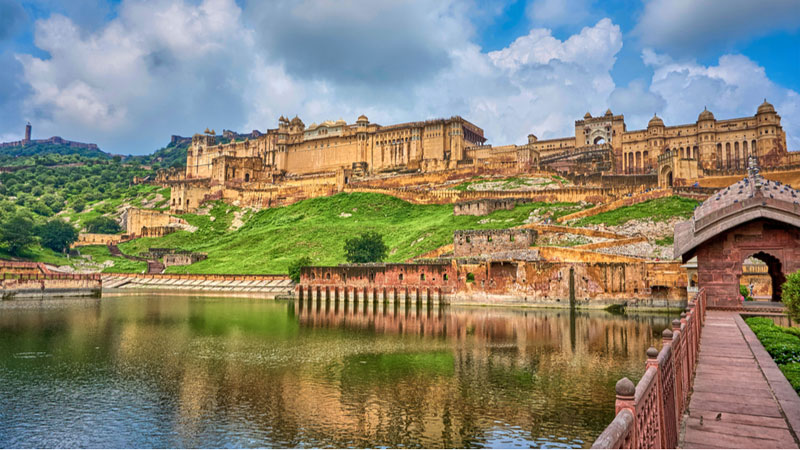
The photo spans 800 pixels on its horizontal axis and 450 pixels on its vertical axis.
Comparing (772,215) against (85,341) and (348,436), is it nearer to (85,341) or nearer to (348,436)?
(348,436)

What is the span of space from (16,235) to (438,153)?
6314 cm

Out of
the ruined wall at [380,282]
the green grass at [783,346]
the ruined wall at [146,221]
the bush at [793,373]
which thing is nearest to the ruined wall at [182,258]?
the ruined wall at [146,221]

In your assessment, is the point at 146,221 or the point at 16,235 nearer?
the point at 16,235

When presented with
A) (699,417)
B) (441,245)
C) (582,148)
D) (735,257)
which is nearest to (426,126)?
(582,148)

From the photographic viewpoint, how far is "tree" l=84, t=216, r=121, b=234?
328 ft

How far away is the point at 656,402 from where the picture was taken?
6098mm

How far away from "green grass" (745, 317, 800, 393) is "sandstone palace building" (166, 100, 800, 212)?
184 feet

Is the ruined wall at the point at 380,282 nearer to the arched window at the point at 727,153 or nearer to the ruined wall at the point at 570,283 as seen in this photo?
the ruined wall at the point at 570,283

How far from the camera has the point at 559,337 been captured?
26781 mm

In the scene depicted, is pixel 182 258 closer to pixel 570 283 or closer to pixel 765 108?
pixel 570 283

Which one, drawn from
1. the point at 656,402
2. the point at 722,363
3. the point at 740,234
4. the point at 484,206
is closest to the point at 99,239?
the point at 484,206

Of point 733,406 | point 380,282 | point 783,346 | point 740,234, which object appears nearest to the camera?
point 733,406

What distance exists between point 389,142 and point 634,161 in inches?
1656

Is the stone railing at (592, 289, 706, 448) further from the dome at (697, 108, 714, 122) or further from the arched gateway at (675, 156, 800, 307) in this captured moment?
the dome at (697, 108, 714, 122)
